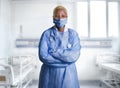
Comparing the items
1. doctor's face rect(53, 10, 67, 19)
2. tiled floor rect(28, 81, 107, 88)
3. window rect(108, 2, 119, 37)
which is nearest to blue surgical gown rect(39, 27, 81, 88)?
doctor's face rect(53, 10, 67, 19)

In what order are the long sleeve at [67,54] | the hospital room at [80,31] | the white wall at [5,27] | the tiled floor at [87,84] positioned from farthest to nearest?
the hospital room at [80,31] → the tiled floor at [87,84] → the white wall at [5,27] → the long sleeve at [67,54]

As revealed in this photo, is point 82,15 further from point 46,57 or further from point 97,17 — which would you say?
point 46,57

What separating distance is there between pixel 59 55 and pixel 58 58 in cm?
3

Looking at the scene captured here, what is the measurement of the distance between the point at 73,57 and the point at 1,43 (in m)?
3.43

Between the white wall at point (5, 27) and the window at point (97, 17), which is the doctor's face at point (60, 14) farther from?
the window at point (97, 17)

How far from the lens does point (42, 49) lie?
1.70 metres

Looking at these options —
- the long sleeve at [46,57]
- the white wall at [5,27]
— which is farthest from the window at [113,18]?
the long sleeve at [46,57]

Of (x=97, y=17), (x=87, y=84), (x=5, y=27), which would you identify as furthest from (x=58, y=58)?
(x=97, y=17)

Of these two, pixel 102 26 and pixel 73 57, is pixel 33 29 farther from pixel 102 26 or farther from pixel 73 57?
pixel 73 57

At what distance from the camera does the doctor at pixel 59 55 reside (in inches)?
65.9

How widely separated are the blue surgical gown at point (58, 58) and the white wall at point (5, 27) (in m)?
3.25

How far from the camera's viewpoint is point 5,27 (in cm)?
507

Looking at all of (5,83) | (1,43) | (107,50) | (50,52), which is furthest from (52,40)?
(107,50)

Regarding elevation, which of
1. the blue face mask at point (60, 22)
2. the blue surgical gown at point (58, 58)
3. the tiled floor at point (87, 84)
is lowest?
the tiled floor at point (87, 84)
